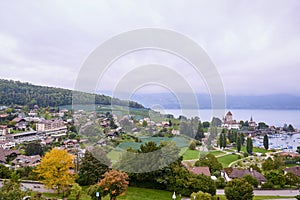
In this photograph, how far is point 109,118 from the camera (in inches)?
665

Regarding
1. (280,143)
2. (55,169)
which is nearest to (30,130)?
(55,169)

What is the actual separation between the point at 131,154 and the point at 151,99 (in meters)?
3.22

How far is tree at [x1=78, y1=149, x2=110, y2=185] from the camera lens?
10.2m

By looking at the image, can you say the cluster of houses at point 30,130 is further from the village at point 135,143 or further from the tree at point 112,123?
the tree at point 112,123

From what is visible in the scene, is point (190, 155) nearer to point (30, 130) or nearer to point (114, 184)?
point (114, 184)

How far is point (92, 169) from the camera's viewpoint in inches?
405

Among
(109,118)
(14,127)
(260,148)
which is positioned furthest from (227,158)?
(14,127)

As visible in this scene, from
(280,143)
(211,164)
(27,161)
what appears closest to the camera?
(211,164)

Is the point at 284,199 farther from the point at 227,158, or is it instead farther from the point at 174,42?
the point at 227,158

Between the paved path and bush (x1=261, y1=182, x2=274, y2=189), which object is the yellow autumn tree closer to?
the paved path

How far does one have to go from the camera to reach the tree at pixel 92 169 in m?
10.2

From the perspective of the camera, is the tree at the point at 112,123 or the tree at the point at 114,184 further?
the tree at the point at 112,123

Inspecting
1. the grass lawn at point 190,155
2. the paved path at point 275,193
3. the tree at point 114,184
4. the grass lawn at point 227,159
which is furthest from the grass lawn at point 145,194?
the grass lawn at point 227,159

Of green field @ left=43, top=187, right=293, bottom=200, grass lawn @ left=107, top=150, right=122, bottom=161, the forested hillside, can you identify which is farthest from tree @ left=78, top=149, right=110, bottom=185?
the forested hillside
